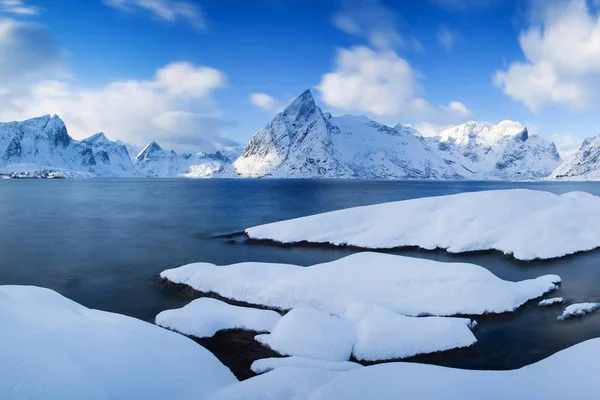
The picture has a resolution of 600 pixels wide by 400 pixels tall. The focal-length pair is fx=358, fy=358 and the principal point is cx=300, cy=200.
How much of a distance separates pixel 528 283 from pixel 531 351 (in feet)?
27.5

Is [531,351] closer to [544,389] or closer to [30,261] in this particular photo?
[544,389]

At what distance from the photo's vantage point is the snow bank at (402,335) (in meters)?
14.8

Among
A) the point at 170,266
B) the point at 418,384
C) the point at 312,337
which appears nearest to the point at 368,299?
the point at 312,337

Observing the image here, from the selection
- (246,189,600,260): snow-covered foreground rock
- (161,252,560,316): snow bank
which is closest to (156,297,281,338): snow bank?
(161,252,560,316): snow bank

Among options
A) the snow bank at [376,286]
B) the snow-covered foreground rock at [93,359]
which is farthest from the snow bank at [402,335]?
the snow-covered foreground rock at [93,359]

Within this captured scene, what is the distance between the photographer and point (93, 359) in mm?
11523

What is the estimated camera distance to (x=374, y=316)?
1689cm

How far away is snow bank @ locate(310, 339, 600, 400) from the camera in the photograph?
10820 millimetres

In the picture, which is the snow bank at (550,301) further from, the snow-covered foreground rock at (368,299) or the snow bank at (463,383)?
the snow bank at (463,383)

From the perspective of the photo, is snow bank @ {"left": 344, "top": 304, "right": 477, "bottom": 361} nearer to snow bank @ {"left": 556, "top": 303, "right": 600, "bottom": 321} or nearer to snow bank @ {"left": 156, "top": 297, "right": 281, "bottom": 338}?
snow bank @ {"left": 156, "top": 297, "right": 281, "bottom": 338}

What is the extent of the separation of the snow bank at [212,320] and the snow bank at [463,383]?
6.10 meters

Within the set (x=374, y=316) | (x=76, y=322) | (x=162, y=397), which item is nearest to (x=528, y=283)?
(x=374, y=316)

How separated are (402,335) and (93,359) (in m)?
11.8

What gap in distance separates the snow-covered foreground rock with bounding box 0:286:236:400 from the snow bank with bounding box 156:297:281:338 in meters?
2.10
